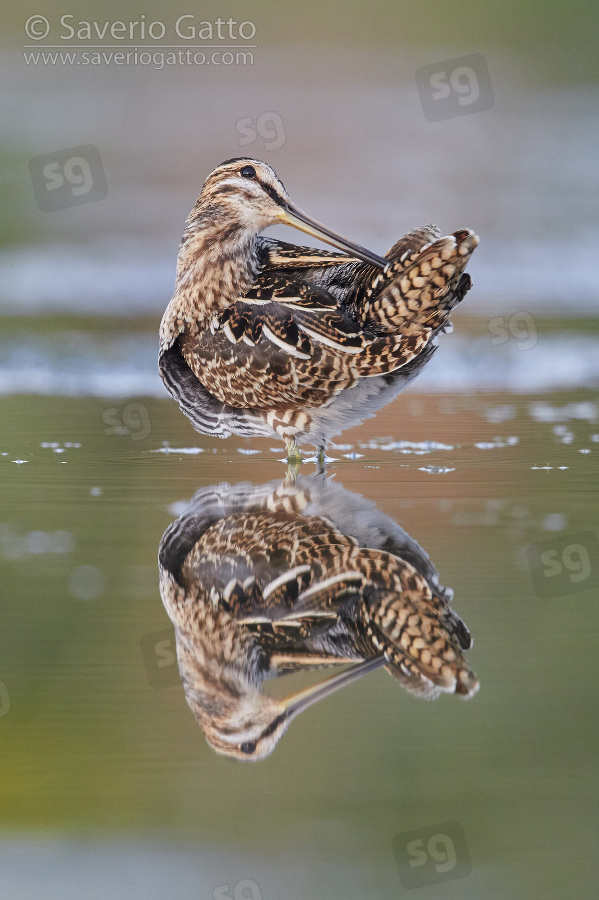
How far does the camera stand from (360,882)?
2.78m

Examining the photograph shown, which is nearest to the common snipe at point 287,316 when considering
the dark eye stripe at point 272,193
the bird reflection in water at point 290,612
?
the dark eye stripe at point 272,193

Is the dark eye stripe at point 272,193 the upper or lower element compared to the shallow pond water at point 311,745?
upper

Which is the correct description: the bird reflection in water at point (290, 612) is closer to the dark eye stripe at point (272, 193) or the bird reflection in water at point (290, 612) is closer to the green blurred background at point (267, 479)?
the green blurred background at point (267, 479)

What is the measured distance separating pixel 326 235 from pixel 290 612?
2761 millimetres

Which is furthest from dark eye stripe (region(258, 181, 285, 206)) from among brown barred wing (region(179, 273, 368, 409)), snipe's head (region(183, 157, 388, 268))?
brown barred wing (region(179, 273, 368, 409))

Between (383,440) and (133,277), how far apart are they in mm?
6672

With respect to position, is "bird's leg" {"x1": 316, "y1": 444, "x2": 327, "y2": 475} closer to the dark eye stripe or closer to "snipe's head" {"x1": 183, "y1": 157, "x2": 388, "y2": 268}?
"snipe's head" {"x1": 183, "y1": 157, "x2": 388, "y2": 268}

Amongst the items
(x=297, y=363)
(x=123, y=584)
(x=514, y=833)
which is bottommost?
(x=514, y=833)

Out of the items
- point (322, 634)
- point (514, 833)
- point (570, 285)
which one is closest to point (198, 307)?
point (322, 634)

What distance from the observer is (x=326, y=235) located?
6453 mm

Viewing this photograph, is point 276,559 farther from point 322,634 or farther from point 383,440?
point 383,440

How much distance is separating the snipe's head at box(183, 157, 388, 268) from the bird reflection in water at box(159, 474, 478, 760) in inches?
69.1

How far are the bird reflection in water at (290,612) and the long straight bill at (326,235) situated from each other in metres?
1.25

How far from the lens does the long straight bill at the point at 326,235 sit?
6.10 metres
